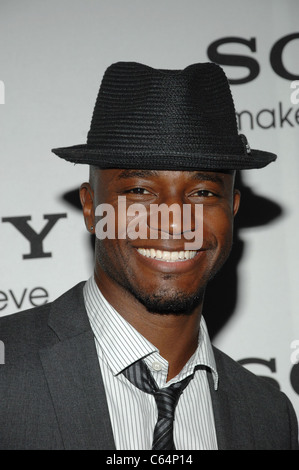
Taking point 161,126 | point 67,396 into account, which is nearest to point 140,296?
point 67,396

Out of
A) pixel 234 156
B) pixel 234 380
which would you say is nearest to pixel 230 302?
pixel 234 380

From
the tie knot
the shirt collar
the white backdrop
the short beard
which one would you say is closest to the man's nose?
the short beard

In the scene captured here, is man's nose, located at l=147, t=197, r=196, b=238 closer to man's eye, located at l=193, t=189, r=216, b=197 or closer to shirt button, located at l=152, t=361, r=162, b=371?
man's eye, located at l=193, t=189, r=216, b=197

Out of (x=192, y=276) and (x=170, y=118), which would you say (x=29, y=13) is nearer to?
(x=170, y=118)

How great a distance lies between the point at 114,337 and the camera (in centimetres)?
166

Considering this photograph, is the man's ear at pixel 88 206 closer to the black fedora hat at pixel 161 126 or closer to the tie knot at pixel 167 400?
the black fedora hat at pixel 161 126

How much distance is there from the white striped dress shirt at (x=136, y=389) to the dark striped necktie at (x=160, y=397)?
0.04 ft

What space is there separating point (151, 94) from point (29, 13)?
Answer: 92 cm

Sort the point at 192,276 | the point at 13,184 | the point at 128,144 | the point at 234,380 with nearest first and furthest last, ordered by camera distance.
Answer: the point at 128,144 < the point at 192,276 < the point at 234,380 < the point at 13,184

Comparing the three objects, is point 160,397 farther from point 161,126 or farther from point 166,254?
point 161,126

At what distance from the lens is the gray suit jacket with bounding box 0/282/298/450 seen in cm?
150

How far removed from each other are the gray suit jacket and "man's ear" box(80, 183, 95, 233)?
0.56 ft

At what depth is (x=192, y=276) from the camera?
1657 millimetres

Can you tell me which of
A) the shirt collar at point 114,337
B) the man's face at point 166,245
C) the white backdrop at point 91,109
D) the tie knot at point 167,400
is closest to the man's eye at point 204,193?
the man's face at point 166,245
